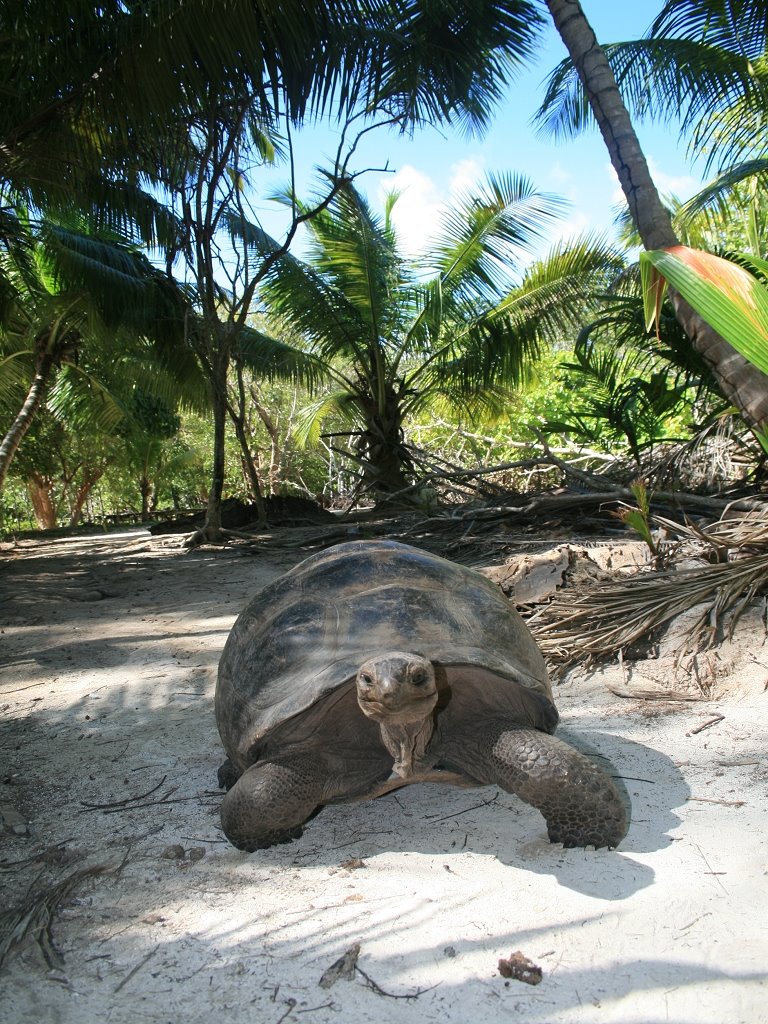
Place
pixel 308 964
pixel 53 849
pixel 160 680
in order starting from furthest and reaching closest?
pixel 160 680
pixel 53 849
pixel 308 964

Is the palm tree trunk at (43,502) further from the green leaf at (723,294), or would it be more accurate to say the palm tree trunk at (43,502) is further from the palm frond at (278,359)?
the green leaf at (723,294)

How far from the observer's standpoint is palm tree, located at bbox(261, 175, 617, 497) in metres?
9.55

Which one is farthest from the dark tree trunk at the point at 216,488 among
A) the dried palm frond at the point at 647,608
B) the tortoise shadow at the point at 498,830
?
the tortoise shadow at the point at 498,830

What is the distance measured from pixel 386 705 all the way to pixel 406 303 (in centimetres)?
904

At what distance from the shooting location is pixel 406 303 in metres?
10.2

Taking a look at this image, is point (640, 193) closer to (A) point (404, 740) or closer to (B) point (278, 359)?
(A) point (404, 740)

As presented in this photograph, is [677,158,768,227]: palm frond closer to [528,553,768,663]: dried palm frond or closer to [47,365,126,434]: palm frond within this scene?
[528,553,768,663]: dried palm frond

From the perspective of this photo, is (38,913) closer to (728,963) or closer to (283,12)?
(728,963)

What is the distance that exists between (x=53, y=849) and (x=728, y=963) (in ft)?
5.51

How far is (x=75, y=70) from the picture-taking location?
5.98 m

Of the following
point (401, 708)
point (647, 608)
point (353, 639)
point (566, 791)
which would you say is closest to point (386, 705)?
point (401, 708)

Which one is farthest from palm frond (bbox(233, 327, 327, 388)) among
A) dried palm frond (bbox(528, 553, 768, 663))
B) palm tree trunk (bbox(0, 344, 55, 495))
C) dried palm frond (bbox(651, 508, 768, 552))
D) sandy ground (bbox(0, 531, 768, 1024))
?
sandy ground (bbox(0, 531, 768, 1024))

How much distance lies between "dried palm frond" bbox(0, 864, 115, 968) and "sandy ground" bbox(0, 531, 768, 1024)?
0.6 inches

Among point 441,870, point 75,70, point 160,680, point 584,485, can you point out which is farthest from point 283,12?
point 441,870
